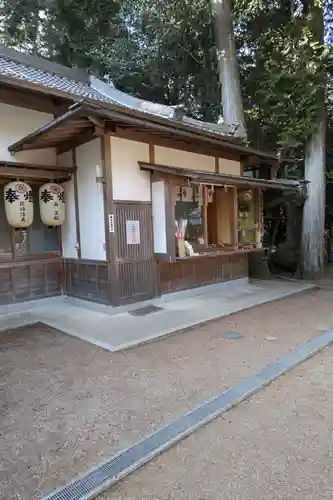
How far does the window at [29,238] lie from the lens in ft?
21.5

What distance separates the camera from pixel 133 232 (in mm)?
6586

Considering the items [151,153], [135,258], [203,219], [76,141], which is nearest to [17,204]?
[76,141]

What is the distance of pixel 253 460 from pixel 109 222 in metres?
4.59

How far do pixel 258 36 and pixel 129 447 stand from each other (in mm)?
12968

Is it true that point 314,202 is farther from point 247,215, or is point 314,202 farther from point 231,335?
point 231,335

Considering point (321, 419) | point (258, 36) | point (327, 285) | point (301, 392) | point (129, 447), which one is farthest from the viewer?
point (258, 36)

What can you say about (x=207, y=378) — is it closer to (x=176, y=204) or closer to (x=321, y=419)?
(x=321, y=419)

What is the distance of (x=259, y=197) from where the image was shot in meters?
8.91

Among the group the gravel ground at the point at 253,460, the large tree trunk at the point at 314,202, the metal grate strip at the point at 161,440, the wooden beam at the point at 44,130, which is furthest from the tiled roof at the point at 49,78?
the gravel ground at the point at 253,460

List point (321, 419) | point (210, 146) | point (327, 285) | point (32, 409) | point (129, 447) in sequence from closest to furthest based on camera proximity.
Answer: point (129, 447) < point (321, 419) < point (32, 409) < point (210, 146) < point (327, 285)

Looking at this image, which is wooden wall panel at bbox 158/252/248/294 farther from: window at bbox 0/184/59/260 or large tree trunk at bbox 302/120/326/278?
large tree trunk at bbox 302/120/326/278

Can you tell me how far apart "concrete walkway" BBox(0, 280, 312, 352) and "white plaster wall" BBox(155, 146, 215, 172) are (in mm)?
2818

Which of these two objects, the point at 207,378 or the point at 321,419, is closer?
the point at 321,419

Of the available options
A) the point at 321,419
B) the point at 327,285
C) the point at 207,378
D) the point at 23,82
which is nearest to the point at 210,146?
the point at 23,82
